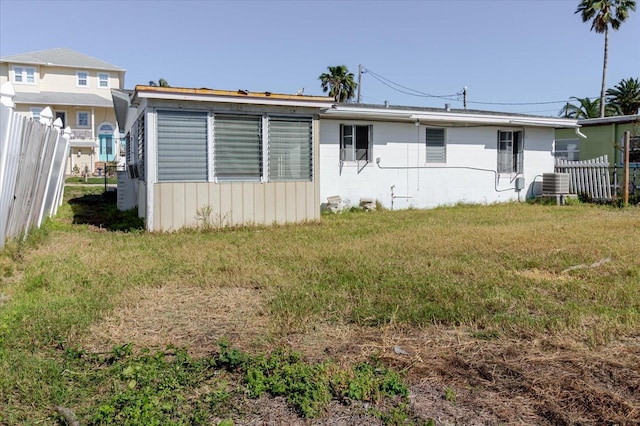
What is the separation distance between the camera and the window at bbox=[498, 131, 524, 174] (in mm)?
16562

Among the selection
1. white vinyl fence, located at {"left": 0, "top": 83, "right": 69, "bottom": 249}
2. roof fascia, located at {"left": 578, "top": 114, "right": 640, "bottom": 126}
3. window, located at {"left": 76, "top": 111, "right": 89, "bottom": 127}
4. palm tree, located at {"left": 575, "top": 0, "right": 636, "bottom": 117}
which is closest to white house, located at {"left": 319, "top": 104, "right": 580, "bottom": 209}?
roof fascia, located at {"left": 578, "top": 114, "right": 640, "bottom": 126}

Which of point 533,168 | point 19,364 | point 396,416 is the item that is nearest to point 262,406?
point 396,416

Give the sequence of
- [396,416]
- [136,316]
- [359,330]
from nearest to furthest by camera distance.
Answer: [396,416] < [359,330] < [136,316]

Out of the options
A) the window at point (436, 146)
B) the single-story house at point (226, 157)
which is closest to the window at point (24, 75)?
the single-story house at point (226, 157)

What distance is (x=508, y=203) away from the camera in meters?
16.2

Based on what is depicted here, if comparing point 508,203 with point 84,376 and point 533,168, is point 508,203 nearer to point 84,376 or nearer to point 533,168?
point 533,168

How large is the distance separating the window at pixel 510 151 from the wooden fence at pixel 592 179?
1609 millimetres

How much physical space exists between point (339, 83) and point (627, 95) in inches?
790

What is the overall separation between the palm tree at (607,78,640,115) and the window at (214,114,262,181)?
33392mm

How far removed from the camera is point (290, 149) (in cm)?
1062

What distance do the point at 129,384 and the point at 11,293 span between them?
2.69 m

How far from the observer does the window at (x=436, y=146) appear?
605 inches

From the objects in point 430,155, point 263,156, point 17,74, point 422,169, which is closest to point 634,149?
point 430,155

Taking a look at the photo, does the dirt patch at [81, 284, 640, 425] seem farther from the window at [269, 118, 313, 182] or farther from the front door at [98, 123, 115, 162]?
the front door at [98, 123, 115, 162]
